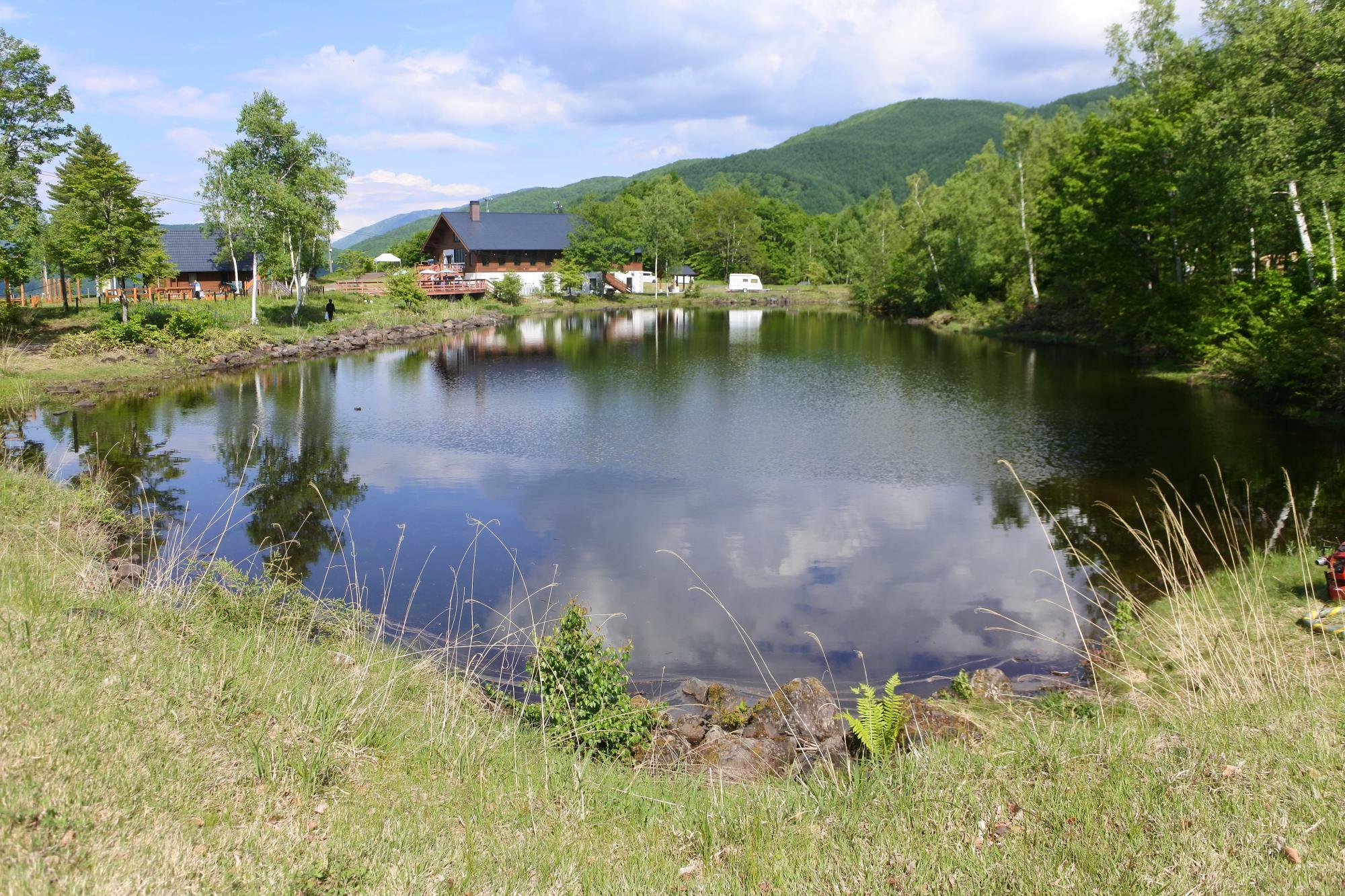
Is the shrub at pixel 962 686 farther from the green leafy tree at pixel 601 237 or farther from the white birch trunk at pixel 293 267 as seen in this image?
the green leafy tree at pixel 601 237

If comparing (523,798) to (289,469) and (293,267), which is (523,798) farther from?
(293,267)

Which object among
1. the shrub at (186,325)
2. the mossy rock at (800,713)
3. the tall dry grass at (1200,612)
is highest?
the shrub at (186,325)

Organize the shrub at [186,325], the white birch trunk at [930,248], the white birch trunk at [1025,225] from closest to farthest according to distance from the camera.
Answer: the shrub at [186,325] < the white birch trunk at [1025,225] < the white birch trunk at [930,248]

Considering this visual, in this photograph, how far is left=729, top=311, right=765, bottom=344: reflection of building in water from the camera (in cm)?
4991

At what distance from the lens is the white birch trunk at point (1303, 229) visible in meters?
23.0

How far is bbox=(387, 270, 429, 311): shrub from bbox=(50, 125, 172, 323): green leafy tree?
1971 cm

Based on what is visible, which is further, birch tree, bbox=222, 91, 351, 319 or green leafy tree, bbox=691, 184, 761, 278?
green leafy tree, bbox=691, 184, 761, 278

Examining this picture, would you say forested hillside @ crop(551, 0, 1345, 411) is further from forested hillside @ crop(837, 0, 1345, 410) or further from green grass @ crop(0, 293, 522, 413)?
green grass @ crop(0, 293, 522, 413)

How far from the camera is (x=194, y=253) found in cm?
5503

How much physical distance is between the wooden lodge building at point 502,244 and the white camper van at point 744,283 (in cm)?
1765

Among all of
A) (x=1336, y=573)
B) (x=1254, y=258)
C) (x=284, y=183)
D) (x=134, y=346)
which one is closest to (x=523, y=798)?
(x=1336, y=573)

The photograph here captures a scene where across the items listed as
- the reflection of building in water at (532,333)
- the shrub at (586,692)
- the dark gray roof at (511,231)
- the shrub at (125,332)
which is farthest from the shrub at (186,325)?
the dark gray roof at (511,231)

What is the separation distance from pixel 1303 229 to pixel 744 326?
3841 centimetres

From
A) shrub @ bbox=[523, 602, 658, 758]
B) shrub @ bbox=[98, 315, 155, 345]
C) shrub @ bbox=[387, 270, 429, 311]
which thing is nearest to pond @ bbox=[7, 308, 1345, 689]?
shrub @ bbox=[523, 602, 658, 758]
